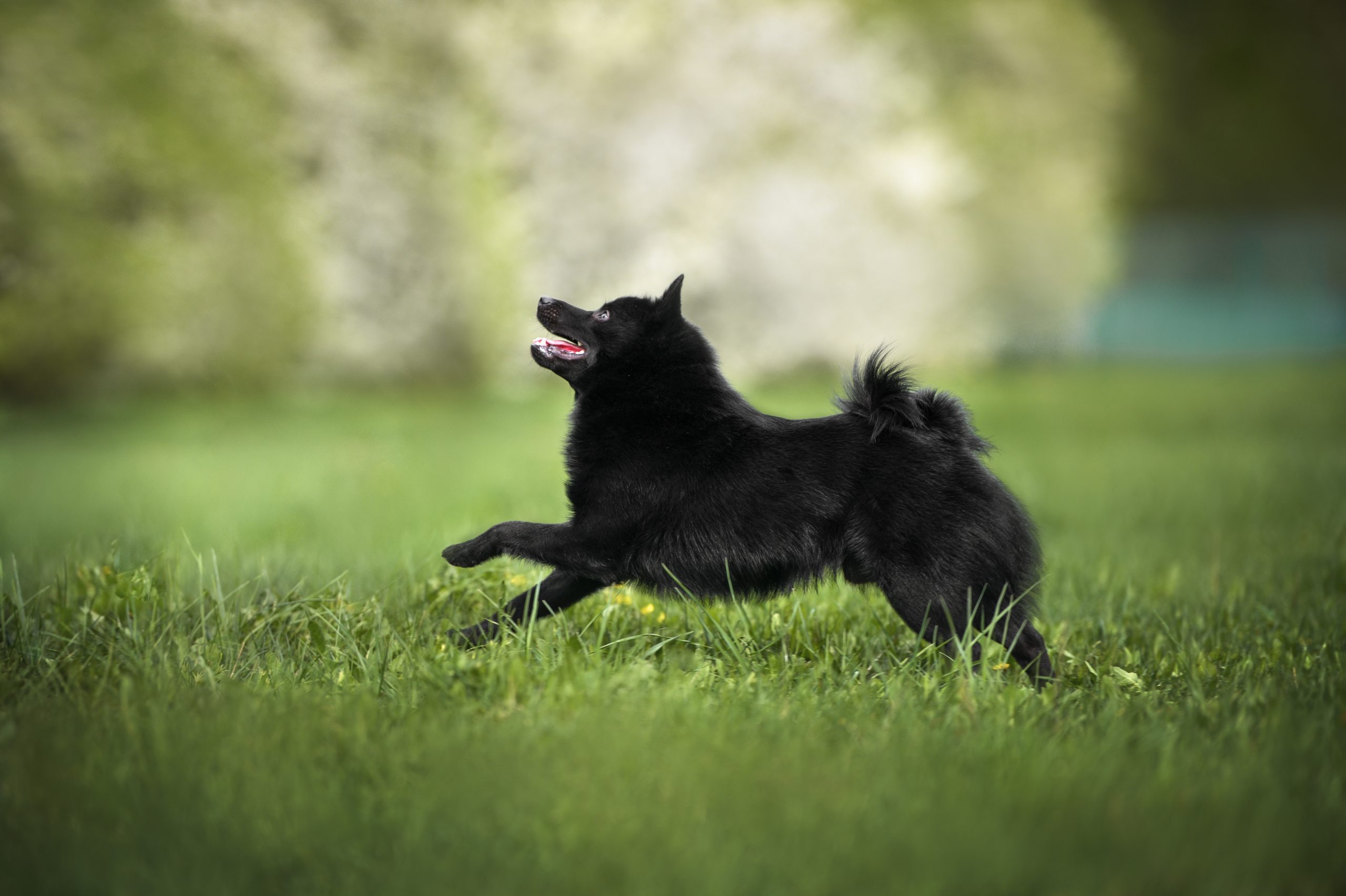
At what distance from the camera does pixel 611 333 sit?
9.71 ft

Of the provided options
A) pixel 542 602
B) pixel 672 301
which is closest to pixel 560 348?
pixel 672 301

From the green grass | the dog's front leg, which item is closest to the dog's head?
the dog's front leg

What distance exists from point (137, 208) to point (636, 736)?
407 inches

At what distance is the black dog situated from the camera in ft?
8.69

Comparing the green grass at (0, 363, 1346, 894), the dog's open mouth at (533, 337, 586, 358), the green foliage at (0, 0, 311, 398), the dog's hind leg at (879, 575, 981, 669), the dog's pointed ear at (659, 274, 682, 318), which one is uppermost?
the green foliage at (0, 0, 311, 398)

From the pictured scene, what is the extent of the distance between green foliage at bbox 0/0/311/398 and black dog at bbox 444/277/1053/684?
8982mm

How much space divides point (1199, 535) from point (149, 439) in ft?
28.6

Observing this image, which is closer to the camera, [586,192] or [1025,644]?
[1025,644]

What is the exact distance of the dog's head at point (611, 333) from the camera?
2.94 m

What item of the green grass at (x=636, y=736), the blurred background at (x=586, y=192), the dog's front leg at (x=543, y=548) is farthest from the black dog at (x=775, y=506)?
the blurred background at (x=586, y=192)

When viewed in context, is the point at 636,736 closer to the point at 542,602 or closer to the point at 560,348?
the point at 542,602

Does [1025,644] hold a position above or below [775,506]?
below

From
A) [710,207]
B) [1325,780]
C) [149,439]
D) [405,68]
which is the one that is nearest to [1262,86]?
[710,207]

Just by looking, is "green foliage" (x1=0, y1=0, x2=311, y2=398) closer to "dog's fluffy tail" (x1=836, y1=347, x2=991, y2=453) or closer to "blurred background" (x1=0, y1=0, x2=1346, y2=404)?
"blurred background" (x1=0, y1=0, x2=1346, y2=404)
